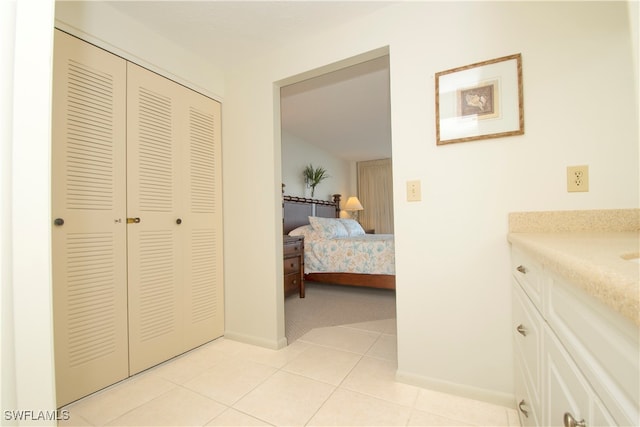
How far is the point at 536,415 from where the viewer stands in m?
0.90

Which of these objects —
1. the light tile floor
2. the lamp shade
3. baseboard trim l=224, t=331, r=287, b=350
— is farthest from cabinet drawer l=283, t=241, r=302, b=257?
the lamp shade

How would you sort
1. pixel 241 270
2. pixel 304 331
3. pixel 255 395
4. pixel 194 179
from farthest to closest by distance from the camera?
pixel 304 331, pixel 241 270, pixel 194 179, pixel 255 395

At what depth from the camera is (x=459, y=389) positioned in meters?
1.49

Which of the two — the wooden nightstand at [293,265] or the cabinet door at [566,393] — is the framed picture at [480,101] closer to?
the cabinet door at [566,393]

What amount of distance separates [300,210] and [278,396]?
323 cm

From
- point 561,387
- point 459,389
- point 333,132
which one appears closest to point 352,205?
point 333,132

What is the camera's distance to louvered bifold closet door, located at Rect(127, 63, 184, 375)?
1.75 meters

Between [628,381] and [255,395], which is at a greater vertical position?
[628,381]

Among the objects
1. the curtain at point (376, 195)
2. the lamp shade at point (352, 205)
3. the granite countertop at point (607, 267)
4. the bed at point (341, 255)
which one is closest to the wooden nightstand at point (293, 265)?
the bed at point (341, 255)

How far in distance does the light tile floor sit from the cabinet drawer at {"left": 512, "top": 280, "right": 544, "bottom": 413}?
0.44 meters

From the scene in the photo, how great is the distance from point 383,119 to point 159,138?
3.05 metres

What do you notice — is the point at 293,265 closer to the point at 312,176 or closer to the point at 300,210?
the point at 300,210

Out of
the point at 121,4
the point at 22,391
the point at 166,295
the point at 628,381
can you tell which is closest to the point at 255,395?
the point at 166,295

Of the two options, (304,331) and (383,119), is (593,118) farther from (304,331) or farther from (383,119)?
(383,119)
